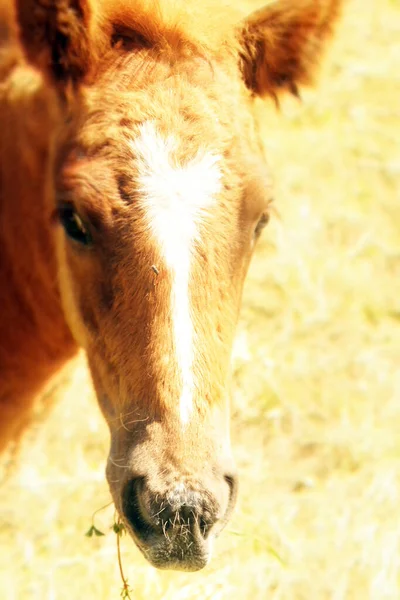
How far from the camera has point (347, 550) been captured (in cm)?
353

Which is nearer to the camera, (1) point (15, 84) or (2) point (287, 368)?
(1) point (15, 84)

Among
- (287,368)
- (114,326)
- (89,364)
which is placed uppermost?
(114,326)

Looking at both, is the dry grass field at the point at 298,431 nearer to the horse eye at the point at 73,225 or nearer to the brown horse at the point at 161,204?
the brown horse at the point at 161,204

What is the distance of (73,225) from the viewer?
226 cm

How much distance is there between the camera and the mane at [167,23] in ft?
7.63

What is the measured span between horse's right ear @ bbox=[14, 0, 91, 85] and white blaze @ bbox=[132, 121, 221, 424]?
1.39ft

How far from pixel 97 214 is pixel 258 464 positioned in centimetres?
221

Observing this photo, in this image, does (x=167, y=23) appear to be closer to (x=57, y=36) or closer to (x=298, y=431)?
(x=57, y=36)

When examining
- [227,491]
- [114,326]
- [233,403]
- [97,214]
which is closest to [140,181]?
[97,214]

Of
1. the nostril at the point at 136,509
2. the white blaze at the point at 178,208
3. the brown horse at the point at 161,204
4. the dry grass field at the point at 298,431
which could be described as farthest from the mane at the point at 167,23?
the nostril at the point at 136,509

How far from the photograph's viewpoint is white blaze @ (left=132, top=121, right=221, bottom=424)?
1997 millimetres

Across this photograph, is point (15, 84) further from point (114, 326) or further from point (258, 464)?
point (258, 464)

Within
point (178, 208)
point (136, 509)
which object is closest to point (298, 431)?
point (136, 509)

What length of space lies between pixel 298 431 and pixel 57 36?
8.34ft
